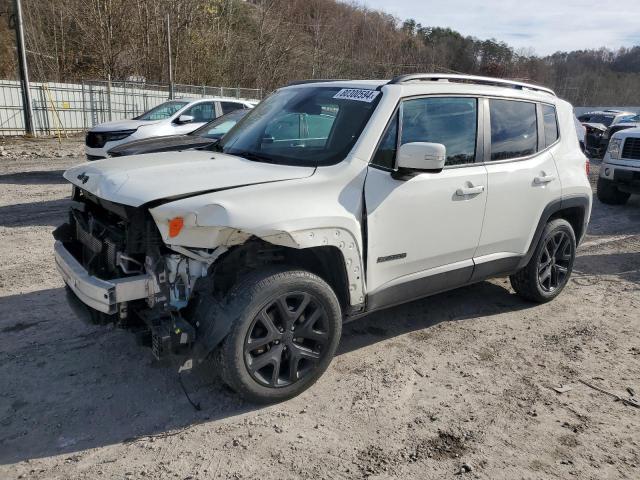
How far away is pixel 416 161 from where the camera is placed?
3348 mm

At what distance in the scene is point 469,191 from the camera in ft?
13.0

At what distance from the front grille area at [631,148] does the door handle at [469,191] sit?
7.27 metres

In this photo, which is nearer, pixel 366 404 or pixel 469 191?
pixel 366 404

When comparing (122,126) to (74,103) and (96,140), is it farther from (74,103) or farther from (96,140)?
(74,103)

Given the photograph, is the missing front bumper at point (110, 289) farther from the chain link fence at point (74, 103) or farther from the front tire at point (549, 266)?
the chain link fence at point (74, 103)

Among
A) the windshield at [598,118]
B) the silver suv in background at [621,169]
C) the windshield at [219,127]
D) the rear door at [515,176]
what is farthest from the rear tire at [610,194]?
the windshield at [598,118]

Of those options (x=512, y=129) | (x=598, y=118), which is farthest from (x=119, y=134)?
(x=598, y=118)

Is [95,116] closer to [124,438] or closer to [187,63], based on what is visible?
[187,63]

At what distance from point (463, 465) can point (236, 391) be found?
1.33 m

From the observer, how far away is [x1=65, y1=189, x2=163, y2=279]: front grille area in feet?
9.84

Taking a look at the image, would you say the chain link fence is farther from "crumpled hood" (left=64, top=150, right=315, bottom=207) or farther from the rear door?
"crumpled hood" (left=64, top=150, right=315, bottom=207)

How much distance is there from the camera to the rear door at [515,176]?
4.22 meters

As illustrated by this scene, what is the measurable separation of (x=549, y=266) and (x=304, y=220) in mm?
2983

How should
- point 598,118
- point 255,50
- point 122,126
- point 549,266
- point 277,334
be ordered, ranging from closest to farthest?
point 277,334 → point 549,266 → point 122,126 → point 598,118 → point 255,50
